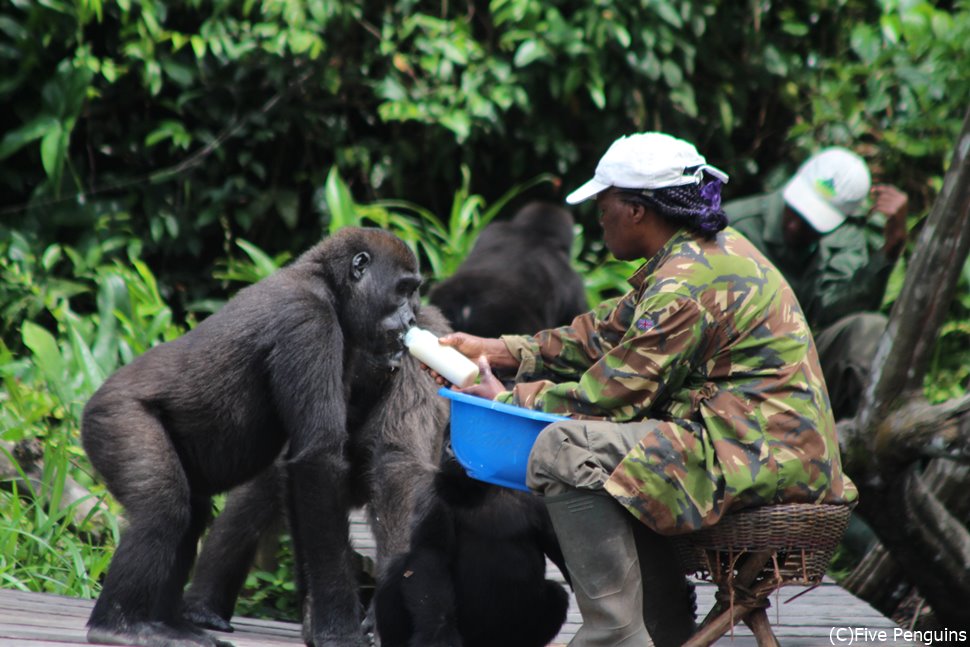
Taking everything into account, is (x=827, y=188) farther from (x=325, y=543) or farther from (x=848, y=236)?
(x=325, y=543)

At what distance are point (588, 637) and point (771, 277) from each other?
3.97 feet

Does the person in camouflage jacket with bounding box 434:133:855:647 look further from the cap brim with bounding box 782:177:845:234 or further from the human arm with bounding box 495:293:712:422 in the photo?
the cap brim with bounding box 782:177:845:234

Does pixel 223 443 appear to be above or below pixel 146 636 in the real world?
above

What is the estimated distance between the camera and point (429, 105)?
8820 mm

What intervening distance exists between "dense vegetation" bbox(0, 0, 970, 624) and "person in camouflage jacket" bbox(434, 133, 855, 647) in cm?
428

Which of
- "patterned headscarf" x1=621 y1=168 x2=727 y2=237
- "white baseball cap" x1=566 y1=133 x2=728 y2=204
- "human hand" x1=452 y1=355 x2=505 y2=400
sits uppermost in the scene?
"white baseball cap" x1=566 y1=133 x2=728 y2=204

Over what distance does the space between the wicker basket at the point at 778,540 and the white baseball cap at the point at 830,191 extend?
3863mm

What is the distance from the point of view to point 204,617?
4.86 meters

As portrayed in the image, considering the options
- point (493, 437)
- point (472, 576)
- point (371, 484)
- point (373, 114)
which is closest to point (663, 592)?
point (472, 576)

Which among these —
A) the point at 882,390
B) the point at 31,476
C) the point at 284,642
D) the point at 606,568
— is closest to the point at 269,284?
the point at 284,642

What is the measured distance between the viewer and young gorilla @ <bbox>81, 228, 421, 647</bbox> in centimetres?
415

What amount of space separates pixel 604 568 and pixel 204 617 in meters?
1.90

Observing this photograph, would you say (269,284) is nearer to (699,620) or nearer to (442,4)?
(699,620)

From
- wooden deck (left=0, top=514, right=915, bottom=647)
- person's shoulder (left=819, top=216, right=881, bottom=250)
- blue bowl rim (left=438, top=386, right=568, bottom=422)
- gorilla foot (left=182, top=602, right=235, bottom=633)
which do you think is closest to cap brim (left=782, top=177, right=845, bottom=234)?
person's shoulder (left=819, top=216, right=881, bottom=250)
